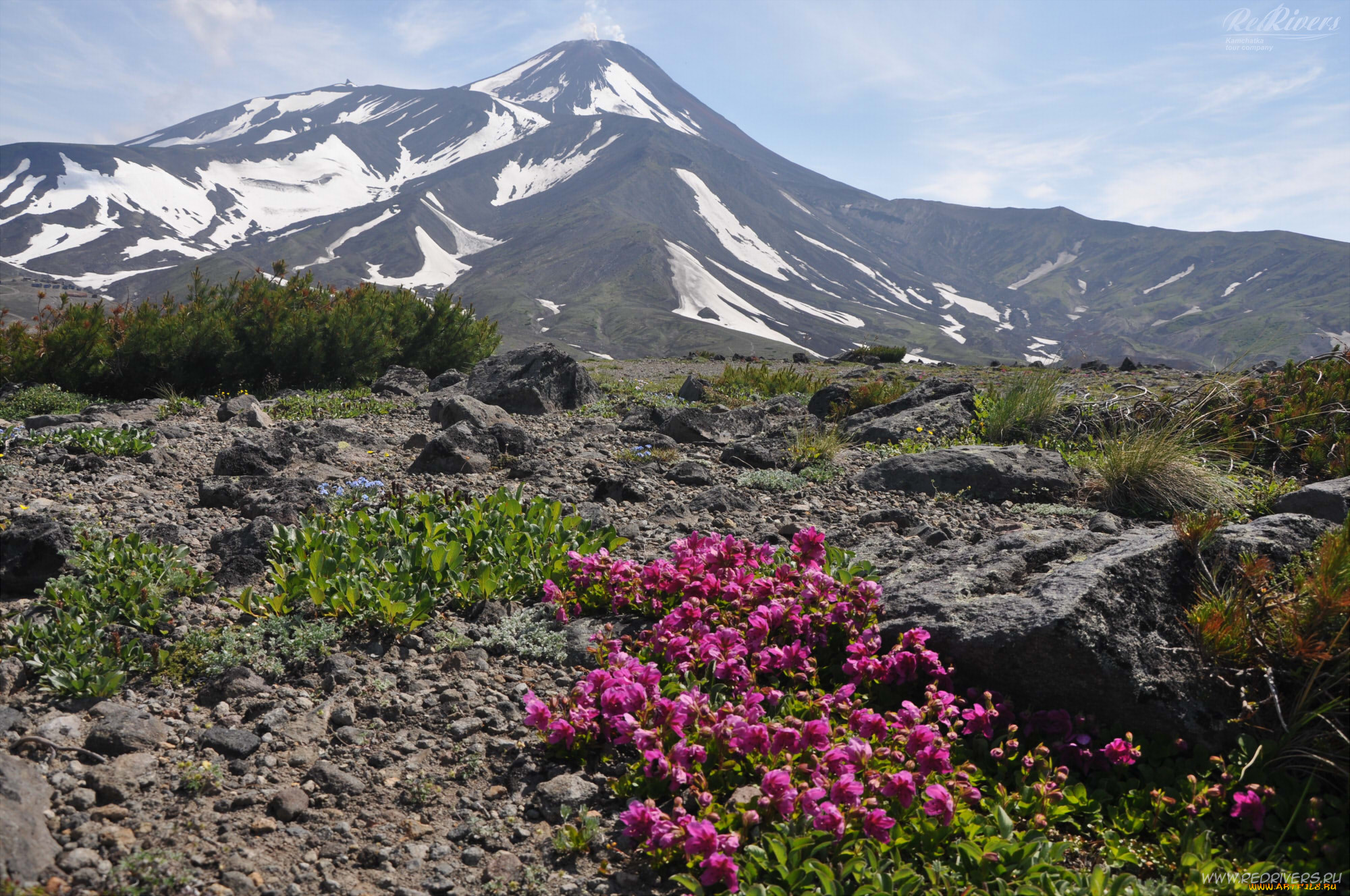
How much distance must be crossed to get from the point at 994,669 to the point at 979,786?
59 cm

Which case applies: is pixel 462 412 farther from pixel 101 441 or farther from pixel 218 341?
pixel 218 341

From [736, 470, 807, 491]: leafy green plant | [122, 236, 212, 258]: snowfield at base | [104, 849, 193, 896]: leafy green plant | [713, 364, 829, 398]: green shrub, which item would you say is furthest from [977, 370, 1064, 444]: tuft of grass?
[122, 236, 212, 258]: snowfield at base

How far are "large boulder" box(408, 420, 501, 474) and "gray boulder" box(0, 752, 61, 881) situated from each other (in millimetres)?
5062

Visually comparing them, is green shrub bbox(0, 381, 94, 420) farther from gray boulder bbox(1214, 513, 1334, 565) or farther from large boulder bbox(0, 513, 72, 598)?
gray boulder bbox(1214, 513, 1334, 565)

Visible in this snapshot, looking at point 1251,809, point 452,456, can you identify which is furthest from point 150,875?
point 452,456

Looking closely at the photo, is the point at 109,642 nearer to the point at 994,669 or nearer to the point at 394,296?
the point at 994,669

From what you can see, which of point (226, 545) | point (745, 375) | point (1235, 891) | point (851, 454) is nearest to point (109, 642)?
point (226, 545)

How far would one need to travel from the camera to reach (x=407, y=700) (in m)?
3.69

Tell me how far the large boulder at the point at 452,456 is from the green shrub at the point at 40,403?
702 cm

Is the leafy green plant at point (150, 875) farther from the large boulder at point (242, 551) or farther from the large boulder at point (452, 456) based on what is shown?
the large boulder at point (452, 456)

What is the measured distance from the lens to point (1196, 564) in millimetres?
3805

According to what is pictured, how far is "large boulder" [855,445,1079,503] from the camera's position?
745 cm

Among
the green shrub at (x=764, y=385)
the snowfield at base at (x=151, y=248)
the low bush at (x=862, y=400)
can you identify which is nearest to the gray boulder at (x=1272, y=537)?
the low bush at (x=862, y=400)

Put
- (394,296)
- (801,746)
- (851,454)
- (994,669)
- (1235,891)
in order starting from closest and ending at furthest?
(1235,891) → (801,746) → (994,669) → (851,454) → (394,296)
